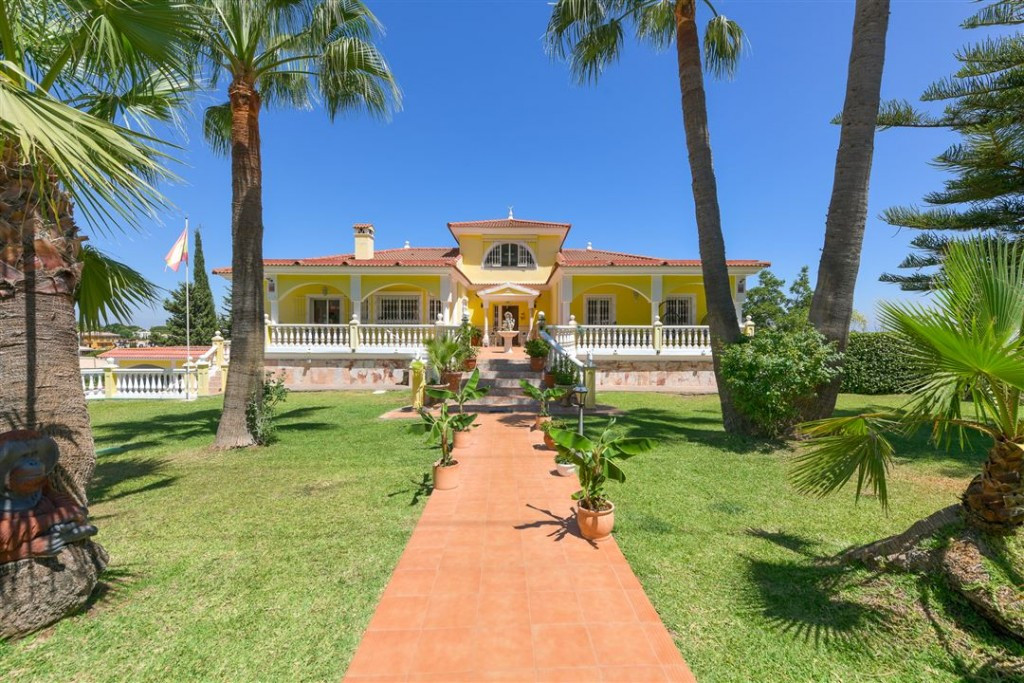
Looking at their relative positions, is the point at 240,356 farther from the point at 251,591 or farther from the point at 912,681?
the point at 912,681

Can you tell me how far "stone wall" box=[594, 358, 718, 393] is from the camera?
16578mm

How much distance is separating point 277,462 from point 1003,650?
334 inches

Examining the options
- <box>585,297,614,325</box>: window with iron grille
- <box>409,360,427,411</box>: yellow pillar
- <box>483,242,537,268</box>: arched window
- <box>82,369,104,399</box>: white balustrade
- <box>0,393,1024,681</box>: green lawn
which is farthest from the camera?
<box>483,242,537,268</box>: arched window

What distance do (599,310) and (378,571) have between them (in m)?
19.4

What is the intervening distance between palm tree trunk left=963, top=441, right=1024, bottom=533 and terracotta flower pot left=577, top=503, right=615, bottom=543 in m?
2.72

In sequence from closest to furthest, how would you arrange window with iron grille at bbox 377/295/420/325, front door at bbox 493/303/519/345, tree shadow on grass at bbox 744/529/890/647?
tree shadow on grass at bbox 744/529/890/647
window with iron grille at bbox 377/295/420/325
front door at bbox 493/303/519/345

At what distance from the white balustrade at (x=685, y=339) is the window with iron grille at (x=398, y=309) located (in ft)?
39.8

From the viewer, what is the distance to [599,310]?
71.7 feet

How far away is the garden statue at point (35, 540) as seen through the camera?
2.79 m

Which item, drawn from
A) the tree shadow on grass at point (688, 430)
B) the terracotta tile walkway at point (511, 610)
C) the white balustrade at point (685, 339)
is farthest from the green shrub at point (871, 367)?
the terracotta tile walkway at point (511, 610)

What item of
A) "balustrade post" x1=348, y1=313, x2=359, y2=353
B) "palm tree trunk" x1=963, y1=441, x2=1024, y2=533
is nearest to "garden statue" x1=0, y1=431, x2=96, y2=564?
"palm tree trunk" x1=963, y1=441, x2=1024, y2=533

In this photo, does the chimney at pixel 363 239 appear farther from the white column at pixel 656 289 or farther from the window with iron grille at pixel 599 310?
the white column at pixel 656 289

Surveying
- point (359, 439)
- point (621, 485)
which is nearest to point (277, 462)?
point (359, 439)

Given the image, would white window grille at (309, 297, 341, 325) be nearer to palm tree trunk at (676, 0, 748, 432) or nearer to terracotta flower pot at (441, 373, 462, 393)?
terracotta flower pot at (441, 373, 462, 393)
